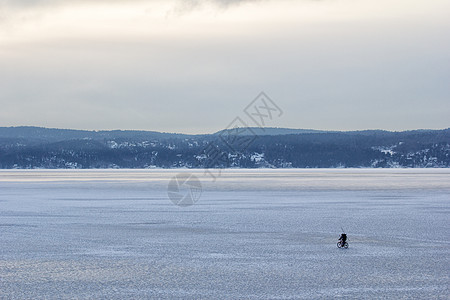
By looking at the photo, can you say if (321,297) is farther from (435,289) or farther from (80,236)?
(80,236)

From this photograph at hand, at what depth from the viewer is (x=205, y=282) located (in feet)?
41.0

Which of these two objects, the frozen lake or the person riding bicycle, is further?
the person riding bicycle

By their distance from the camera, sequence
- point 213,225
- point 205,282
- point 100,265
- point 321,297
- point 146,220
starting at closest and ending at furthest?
point 321,297 → point 205,282 → point 100,265 → point 213,225 → point 146,220

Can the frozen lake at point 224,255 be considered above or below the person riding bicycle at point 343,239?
below

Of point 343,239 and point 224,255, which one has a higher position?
point 343,239

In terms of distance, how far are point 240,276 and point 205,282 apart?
0.87m

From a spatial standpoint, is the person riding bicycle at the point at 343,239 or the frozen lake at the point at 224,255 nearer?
the frozen lake at the point at 224,255

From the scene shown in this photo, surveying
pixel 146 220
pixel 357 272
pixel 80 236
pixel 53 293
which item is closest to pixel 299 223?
pixel 146 220

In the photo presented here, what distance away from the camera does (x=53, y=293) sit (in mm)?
11438

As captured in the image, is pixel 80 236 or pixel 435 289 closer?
pixel 435 289

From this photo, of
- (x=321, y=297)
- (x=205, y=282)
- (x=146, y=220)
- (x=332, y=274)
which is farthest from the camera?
(x=146, y=220)

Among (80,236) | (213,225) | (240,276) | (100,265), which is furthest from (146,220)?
(240,276)

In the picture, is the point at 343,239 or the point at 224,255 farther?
the point at 343,239

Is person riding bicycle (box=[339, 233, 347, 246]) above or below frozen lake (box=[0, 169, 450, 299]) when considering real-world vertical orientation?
above
